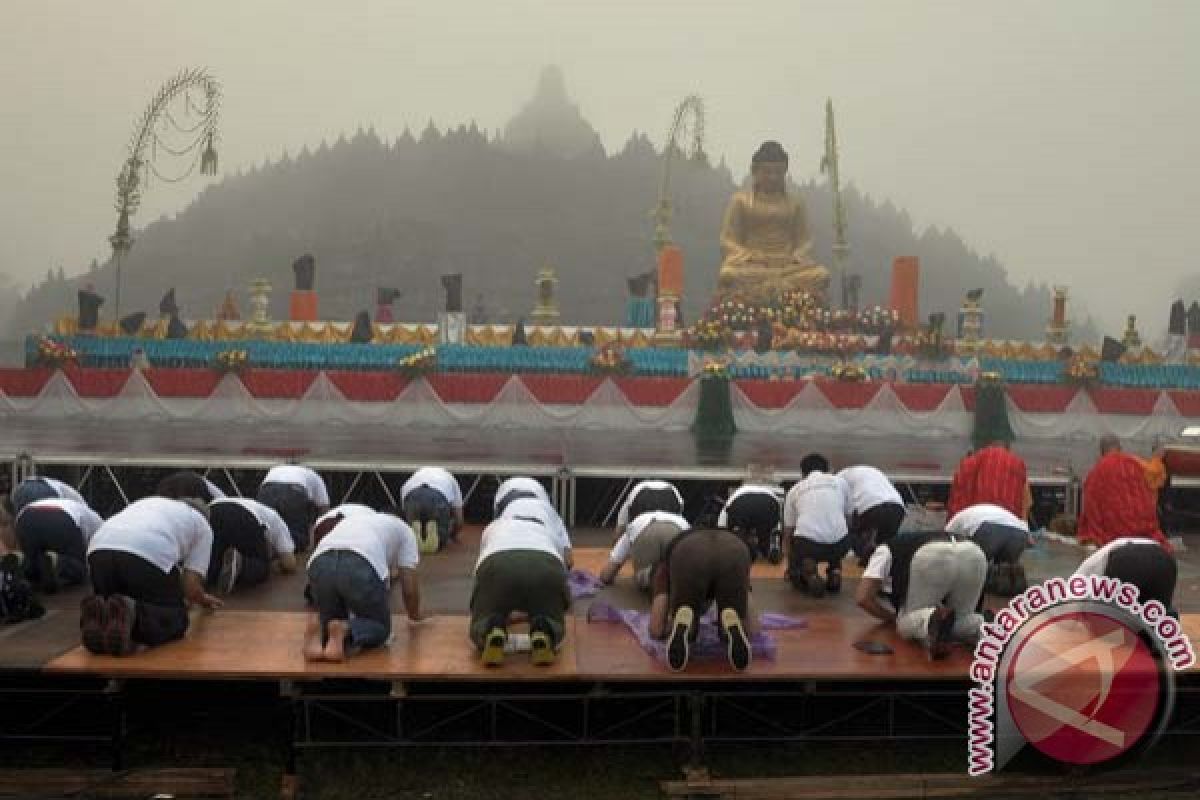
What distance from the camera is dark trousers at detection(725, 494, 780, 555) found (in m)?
8.55

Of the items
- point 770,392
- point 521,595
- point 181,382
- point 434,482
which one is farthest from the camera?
point 770,392

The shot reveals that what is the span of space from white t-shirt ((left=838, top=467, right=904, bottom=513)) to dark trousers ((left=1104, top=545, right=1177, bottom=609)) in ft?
7.24

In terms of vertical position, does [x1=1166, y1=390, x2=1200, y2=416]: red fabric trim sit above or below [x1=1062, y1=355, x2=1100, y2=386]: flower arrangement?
below

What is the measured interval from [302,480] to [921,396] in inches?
472

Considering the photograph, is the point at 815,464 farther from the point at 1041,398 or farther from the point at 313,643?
the point at 1041,398

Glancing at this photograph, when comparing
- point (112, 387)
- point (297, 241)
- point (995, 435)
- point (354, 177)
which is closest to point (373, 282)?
point (297, 241)

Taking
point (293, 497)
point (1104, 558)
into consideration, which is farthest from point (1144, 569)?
point (293, 497)

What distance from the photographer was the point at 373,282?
52.8 m

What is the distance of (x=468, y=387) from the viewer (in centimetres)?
1756

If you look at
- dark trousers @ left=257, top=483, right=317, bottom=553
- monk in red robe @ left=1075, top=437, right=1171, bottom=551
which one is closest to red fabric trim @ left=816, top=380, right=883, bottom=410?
monk in red robe @ left=1075, top=437, right=1171, bottom=551

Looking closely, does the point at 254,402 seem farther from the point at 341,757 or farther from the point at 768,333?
the point at 341,757

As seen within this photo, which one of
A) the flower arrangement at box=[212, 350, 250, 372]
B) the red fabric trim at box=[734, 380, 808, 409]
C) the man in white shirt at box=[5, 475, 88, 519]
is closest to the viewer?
the man in white shirt at box=[5, 475, 88, 519]

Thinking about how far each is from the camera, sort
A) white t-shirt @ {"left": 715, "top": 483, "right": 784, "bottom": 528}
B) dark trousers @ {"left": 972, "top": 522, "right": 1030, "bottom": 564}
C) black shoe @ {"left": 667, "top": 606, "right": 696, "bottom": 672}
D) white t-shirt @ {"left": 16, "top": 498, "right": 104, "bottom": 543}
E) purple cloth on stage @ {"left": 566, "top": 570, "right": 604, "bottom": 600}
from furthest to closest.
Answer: white t-shirt @ {"left": 715, "top": 483, "right": 784, "bottom": 528}
dark trousers @ {"left": 972, "top": 522, "right": 1030, "bottom": 564}
purple cloth on stage @ {"left": 566, "top": 570, "right": 604, "bottom": 600}
white t-shirt @ {"left": 16, "top": 498, "right": 104, "bottom": 543}
black shoe @ {"left": 667, "top": 606, "right": 696, "bottom": 672}

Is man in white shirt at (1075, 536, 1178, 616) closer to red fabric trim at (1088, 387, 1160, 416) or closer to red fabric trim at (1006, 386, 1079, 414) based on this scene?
red fabric trim at (1006, 386, 1079, 414)
